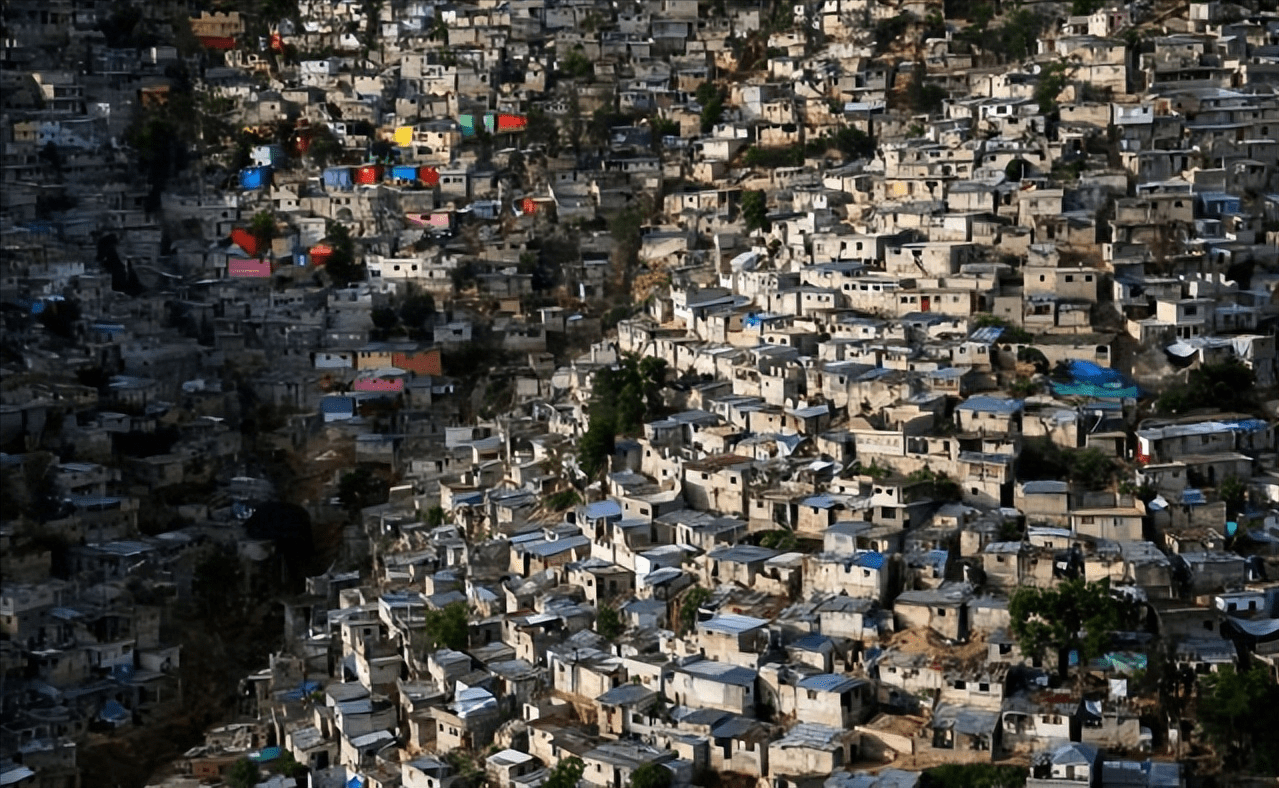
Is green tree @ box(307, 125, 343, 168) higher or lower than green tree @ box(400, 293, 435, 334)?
higher

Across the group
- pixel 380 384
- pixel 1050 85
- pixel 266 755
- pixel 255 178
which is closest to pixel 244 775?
pixel 266 755

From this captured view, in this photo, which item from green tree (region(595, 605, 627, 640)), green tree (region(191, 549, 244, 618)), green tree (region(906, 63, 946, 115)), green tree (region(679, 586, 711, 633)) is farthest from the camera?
green tree (region(906, 63, 946, 115))

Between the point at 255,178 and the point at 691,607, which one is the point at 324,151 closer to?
the point at 255,178

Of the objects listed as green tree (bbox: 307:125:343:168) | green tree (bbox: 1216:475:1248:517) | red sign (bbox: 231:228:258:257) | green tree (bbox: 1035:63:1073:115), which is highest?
green tree (bbox: 1035:63:1073:115)

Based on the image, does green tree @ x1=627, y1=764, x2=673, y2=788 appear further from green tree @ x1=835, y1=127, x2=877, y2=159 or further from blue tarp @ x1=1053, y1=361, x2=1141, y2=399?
green tree @ x1=835, y1=127, x2=877, y2=159

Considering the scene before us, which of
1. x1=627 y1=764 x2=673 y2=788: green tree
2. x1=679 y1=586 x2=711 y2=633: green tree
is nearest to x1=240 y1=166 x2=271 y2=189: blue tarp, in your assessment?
x1=679 y1=586 x2=711 y2=633: green tree

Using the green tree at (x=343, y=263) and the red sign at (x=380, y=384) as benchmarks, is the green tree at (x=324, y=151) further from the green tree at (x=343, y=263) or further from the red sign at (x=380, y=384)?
the red sign at (x=380, y=384)

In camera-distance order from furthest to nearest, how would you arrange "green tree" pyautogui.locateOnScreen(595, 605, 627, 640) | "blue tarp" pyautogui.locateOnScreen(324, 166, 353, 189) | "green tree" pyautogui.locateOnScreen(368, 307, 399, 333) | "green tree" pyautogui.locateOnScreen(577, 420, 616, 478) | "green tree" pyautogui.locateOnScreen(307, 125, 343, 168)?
1. "green tree" pyautogui.locateOnScreen(307, 125, 343, 168)
2. "blue tarp" pyautogui.locateOnScreen(324, 166, 353, 189)
3. "green tree" pyautogui.locateOnScreen(368, 307, 399, 333)
4. "green tree" pyautogui.locateOnScreen(577, 420, 616, 478)
5. "green tree" pyautogui.locateOnScreen(595, 605, 627, 640)
